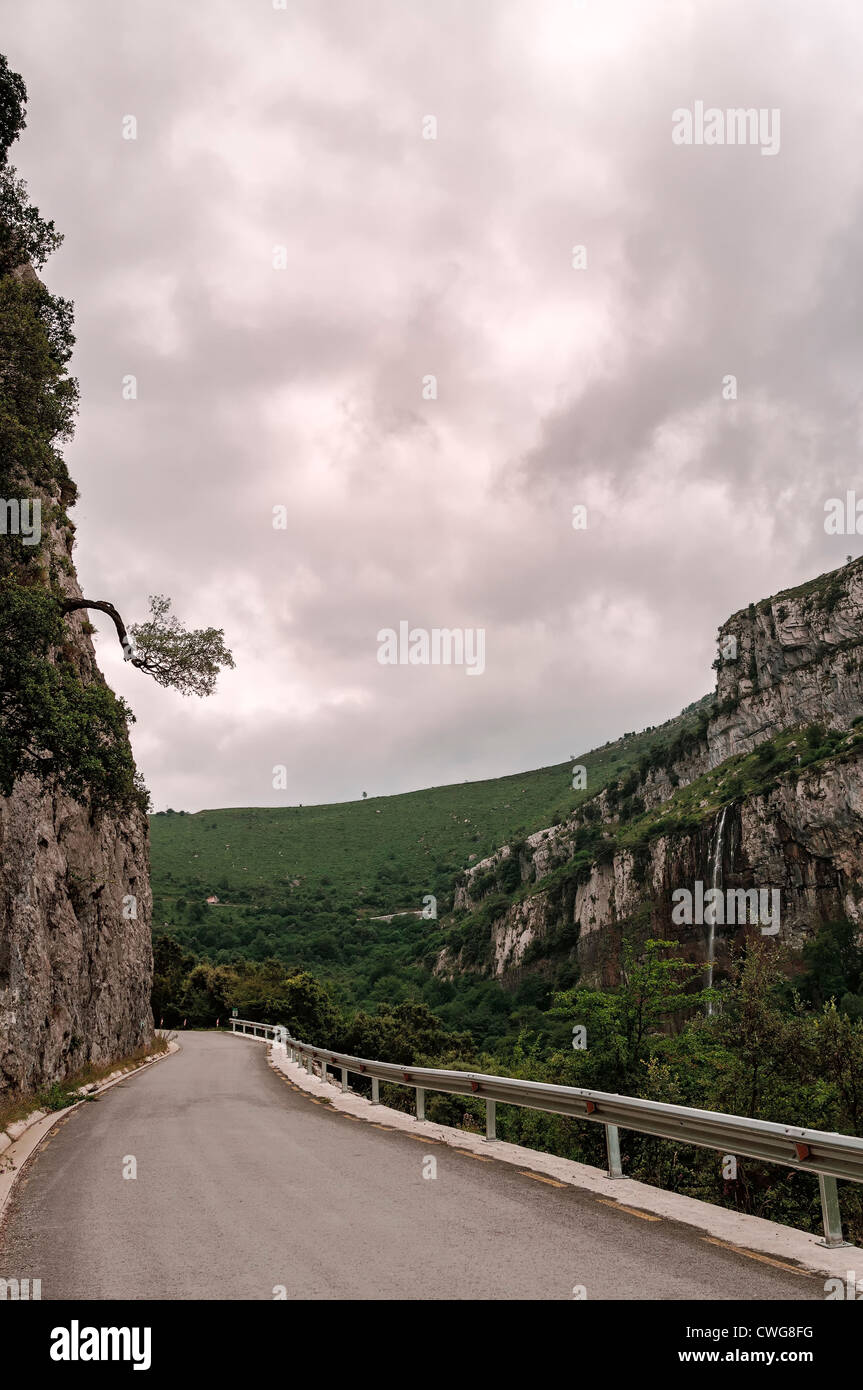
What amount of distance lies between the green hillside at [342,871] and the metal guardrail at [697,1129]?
89.6 metres

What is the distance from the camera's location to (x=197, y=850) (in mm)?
155125

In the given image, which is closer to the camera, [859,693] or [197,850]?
[859,693]

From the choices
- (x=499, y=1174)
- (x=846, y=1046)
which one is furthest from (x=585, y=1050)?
(x=499, y=1174)

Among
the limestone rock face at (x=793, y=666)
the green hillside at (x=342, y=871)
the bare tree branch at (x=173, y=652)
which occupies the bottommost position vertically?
the green hillside at (x=342, y=871)

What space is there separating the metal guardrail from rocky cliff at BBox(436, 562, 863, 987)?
209ft

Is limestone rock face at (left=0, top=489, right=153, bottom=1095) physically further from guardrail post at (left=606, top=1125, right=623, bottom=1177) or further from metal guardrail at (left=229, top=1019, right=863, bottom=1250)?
guardrail post at (left=606, top=1125, right=623, bottom=1177)

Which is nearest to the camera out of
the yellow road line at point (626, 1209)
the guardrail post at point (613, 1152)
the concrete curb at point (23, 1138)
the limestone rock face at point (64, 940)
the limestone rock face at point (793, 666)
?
the yellow road line at point (626, 1209)

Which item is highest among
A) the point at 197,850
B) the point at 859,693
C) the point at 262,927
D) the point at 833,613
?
the point at 833,613

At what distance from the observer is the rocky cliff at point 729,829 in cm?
8706

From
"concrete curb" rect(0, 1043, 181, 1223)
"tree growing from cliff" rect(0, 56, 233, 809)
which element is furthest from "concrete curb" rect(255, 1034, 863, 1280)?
"tree growing from cliff" rect(0, 56, 233, 809)

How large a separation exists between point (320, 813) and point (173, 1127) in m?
173

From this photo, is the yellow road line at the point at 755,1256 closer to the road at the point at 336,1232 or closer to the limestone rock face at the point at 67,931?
the road at the point at 336,1232

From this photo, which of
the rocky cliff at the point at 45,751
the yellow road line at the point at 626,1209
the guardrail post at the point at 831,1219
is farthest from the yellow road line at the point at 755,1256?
the rocky cliff at the point at 45,751
